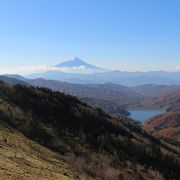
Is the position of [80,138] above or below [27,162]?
below

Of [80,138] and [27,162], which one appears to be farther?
[80,138]

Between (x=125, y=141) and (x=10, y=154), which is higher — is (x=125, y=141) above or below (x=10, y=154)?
below

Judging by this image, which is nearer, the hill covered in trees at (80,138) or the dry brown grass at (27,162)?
the dry brown grass at (27,162)

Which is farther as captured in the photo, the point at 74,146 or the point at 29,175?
the point at 74,146

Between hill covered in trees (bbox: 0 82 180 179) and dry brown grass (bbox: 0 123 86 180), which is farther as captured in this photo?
hill covered in trees (bbox: 0 82 180 179)

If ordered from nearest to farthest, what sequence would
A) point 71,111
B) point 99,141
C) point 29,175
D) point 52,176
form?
point 29,175
point 52,176
point 99,141
point 71,111

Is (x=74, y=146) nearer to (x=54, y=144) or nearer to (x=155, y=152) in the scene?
(x=54, y=144)

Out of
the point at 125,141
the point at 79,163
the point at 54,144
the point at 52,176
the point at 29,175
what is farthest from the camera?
the point at 125,141

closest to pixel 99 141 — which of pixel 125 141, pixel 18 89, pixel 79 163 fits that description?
pixel 125 141
